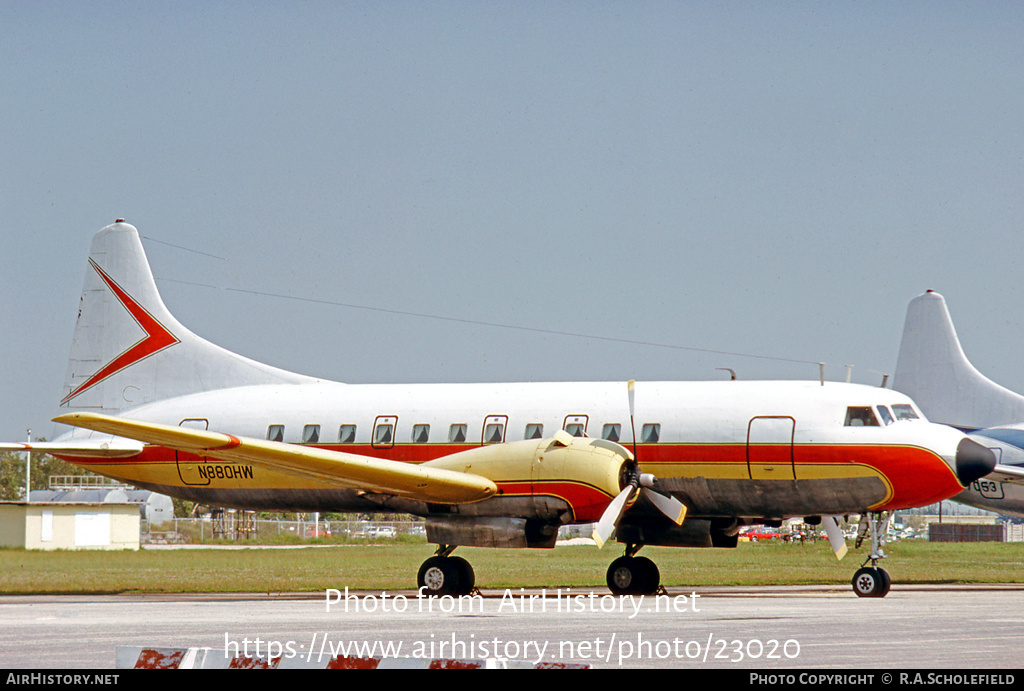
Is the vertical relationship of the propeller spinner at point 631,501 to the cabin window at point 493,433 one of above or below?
below

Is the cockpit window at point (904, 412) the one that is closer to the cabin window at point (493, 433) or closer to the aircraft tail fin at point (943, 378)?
the cabin window at point (493, 433)

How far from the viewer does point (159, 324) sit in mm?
27984

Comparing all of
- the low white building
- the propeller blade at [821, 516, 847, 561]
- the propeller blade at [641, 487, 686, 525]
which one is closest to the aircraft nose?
the propeller blade at [821, 516, 847, 561]

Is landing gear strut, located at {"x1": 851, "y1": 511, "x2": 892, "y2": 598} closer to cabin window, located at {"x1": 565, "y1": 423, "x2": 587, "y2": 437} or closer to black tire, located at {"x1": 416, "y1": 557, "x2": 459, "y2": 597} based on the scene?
cabin window, located at {"x1": 565, "y1": 423, "x2": 587, "y2": 437}

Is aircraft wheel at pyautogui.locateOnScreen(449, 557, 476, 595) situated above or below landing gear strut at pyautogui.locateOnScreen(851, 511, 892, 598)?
below

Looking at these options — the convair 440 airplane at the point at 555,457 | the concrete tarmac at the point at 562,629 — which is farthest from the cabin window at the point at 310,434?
the concrete tarmac at the point at 562,629

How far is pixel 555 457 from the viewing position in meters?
20.8

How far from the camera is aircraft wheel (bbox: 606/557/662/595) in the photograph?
2286cm

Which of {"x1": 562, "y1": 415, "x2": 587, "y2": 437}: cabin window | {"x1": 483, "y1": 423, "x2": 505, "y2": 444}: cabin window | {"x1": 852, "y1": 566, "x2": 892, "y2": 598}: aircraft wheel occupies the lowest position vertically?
{"x1": 852, "y1": 566, "x2": 892, "y2": 598}: aircraft wheel

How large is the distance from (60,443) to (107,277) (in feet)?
15.2

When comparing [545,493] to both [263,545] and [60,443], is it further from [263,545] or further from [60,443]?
[263,545]

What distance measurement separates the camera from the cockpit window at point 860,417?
2155cm

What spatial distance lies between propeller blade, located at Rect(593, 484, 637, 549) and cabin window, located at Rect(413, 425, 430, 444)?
4.56m

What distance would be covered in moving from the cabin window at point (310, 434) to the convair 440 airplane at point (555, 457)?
43 millimetres
